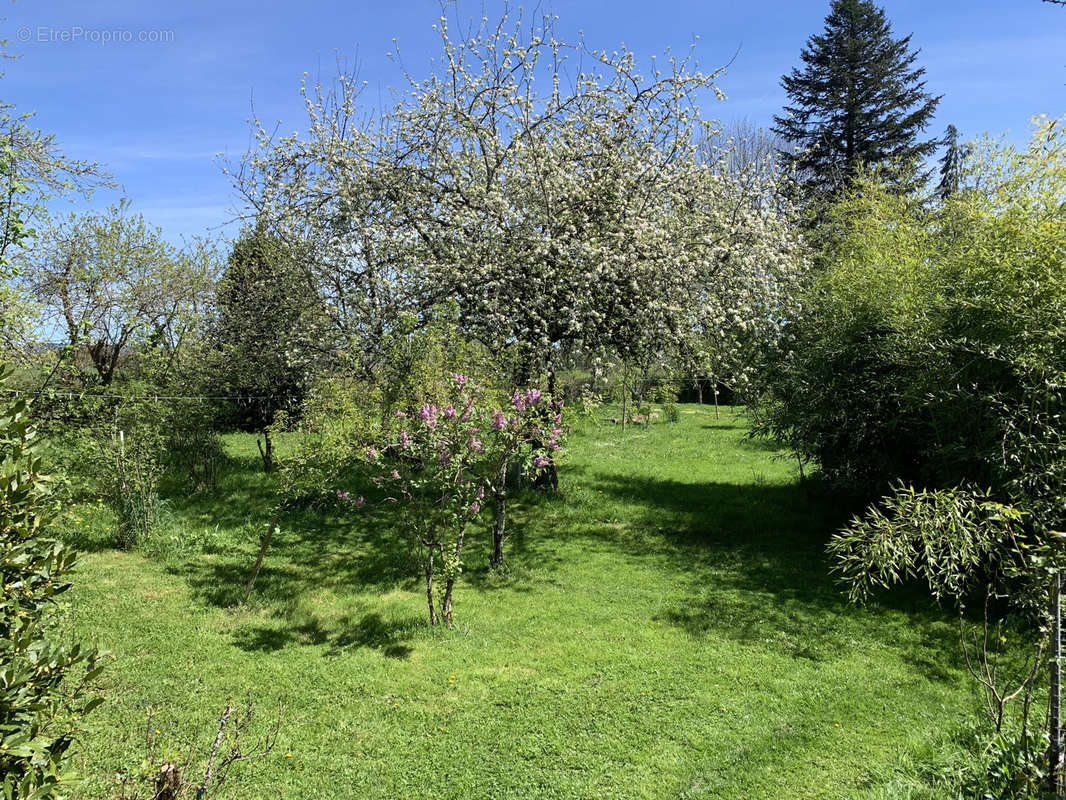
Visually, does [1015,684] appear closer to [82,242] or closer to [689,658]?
[689,658]

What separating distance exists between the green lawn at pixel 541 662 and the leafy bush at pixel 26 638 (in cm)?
232

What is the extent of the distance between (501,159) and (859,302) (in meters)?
5.68

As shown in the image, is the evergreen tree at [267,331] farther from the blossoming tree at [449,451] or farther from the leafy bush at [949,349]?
the leafy bush at [949,349]

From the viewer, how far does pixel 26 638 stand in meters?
1.82

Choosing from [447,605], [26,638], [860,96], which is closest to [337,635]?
[447,605]

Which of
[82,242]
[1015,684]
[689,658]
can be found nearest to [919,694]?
[1015,684]

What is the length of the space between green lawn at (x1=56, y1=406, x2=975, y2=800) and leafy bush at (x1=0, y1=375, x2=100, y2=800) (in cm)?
232

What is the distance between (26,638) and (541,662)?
14.9 feet

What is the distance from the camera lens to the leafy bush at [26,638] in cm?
177

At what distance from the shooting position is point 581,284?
893 cm

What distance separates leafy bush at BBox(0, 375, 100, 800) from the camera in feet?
5.80

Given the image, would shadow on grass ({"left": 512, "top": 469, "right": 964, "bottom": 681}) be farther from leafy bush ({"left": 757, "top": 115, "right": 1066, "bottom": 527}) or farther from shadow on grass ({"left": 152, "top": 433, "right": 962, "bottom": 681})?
leafy bush ({"left": 757, "top": 115, "right": 1066, "bottom": 527})

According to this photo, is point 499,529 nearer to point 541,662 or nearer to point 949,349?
point 541,662

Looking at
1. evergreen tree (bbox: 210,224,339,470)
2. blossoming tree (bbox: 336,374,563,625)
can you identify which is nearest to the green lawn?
blossoming tree (bbox: 336,374,563,625)
